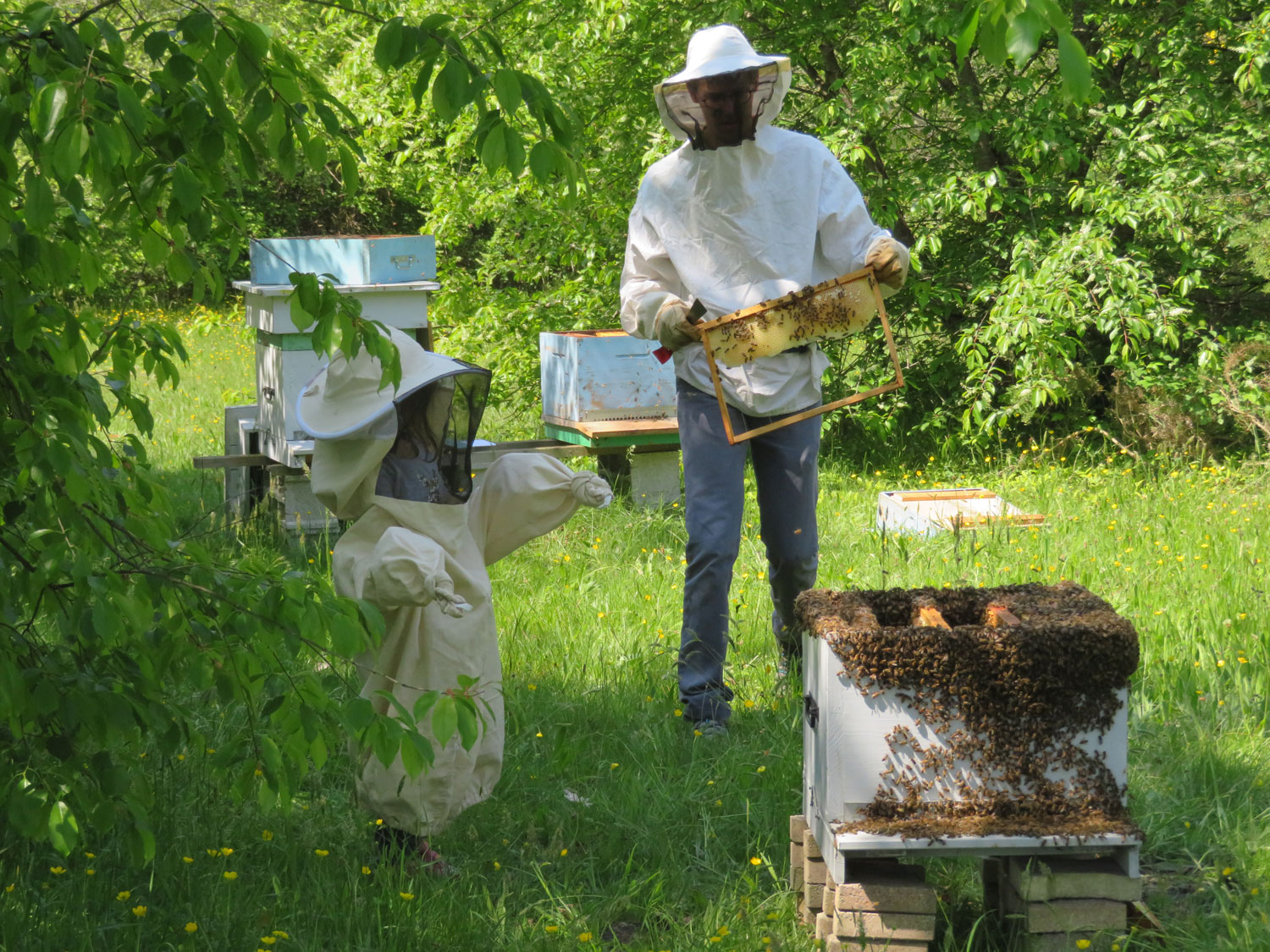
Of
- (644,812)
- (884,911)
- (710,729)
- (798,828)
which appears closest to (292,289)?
(710,729)

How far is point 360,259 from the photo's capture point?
17.6ft

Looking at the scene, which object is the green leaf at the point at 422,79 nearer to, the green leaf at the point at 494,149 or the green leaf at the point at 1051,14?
the green leaf at the point at 494,149

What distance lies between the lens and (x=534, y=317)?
7.81m

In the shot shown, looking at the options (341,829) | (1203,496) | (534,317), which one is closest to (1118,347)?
(1203,496)

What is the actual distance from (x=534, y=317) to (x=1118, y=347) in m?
3.48

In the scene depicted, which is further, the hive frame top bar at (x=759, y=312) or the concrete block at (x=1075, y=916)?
the hive frame top bar at (x=759, y=312)

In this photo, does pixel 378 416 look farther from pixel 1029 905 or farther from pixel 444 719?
pixel 1029 905

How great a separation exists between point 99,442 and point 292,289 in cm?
321

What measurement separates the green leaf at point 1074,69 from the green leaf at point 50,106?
1135mm

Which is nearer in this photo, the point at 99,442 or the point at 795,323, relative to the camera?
the point at 99,442

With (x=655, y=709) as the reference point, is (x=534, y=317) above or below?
above

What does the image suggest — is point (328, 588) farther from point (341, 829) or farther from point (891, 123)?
point (891, 123)

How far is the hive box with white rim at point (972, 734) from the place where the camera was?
2.07 m

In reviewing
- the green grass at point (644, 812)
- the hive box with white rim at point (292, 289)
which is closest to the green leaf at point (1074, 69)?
the green grass at point (644, 812)
